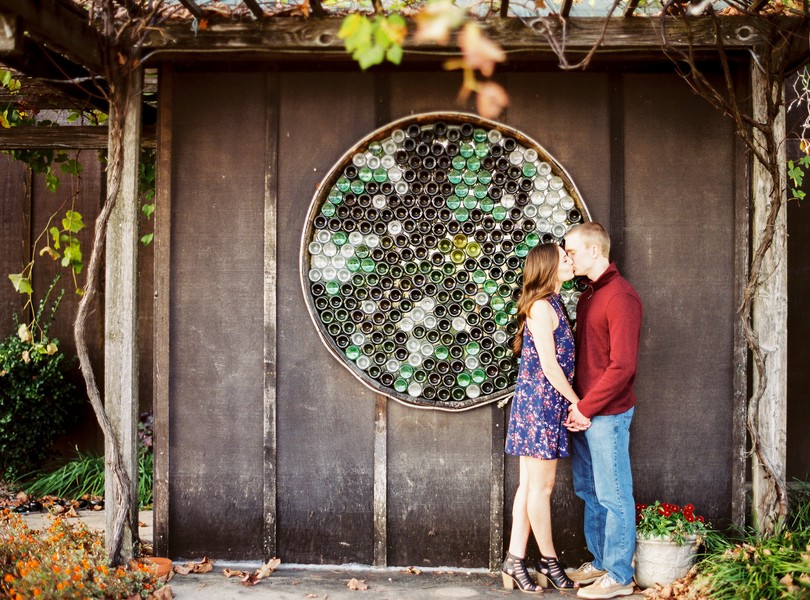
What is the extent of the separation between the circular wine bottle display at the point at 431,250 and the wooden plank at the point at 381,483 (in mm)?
125

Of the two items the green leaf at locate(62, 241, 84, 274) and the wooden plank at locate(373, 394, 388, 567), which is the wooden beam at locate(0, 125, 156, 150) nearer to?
the green leaf at locate(62, 241, 84, 274)

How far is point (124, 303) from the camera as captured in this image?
3824 mm

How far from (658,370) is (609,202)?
2.98 feet

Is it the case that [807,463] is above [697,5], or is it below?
below

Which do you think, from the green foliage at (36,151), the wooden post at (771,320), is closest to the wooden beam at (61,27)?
the green foliage at (36,151)

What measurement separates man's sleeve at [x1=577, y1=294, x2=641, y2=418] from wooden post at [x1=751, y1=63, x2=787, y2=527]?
0.75 metres

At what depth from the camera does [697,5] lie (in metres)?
3.49

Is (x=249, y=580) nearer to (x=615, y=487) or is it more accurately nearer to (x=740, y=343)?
(x=615, y=487)

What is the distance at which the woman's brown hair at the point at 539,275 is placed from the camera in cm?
360

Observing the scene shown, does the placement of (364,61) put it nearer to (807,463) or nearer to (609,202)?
(609,202)

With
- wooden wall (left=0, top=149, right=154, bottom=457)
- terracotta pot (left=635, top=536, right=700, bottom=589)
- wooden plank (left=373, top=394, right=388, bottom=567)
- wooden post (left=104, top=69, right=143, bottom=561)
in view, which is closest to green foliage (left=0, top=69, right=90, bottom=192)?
wooden wall (left=0, top=149, right=154, bottom=457)

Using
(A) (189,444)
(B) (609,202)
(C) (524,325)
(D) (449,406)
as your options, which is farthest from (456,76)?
(A) (189,444)

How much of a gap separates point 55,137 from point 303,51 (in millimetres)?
1918

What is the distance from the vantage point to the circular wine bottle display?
3982 mm
